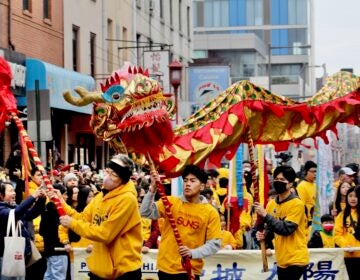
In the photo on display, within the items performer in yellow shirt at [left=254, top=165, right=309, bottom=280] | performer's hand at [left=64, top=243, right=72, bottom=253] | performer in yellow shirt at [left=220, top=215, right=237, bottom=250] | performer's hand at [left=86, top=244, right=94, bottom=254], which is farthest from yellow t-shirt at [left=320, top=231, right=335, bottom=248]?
performer's hand at [left=64, top=243, right=72, bottom=253]

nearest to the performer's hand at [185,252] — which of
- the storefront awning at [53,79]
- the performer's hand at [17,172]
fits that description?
the performer's hand at [17,172]

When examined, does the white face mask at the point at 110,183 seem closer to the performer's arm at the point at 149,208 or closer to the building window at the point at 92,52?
the performer's arm at the point at 149,208

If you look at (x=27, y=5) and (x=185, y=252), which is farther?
(x=27, y=5)

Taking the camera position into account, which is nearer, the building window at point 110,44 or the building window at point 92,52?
the building window at point 92,52

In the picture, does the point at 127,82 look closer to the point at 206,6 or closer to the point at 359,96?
the point at 359,96

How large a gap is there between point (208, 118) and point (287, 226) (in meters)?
1.72

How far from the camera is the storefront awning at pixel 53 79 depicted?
25.9m

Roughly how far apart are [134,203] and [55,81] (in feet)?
59.6

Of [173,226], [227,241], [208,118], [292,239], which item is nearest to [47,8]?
[227,241]

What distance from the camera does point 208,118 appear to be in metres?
12.5

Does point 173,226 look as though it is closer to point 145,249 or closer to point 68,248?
point 145,249

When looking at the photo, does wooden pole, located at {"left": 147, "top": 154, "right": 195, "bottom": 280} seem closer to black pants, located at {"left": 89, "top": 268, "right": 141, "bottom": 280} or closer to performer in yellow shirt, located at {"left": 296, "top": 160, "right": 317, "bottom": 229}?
black pants, located at {"left": 89, "top": 268, "right": 141, "bottom": 280}

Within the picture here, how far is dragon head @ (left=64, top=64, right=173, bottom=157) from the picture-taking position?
34.4 ft

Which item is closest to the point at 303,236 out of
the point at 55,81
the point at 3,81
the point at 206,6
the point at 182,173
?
the point at 182,173
